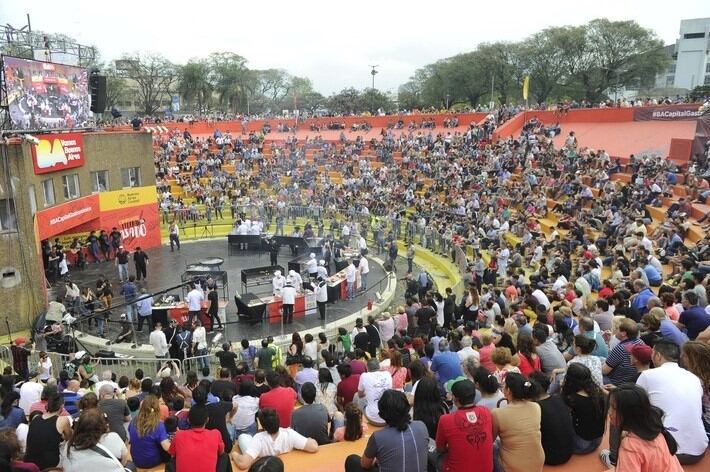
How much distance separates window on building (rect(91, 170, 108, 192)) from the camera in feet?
79.3

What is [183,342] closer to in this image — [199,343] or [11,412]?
[199,343]

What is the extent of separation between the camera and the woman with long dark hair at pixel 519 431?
4.80 m

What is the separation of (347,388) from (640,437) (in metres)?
4.27

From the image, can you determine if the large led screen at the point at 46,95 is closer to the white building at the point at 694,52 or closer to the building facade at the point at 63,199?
the building facade at the point at 63,199

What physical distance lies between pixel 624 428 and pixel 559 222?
18.6 metres

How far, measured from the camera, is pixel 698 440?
4.78m

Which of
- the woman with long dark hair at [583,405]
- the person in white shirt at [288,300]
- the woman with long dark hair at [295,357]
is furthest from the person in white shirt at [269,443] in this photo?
the person in white shirt at [288,300]

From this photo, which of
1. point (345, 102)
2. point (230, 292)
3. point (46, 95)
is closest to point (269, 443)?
point (230, 292)

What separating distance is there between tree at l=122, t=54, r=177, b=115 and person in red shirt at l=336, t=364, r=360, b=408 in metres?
82.7

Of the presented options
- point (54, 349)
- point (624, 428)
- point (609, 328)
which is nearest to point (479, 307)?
point (609, 328)

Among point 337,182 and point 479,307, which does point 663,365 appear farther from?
point 337,182

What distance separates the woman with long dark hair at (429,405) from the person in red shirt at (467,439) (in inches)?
30.5

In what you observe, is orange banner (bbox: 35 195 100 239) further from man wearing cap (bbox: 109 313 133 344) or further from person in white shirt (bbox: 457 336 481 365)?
person in white shirt (bbox: 457 336 481 365)

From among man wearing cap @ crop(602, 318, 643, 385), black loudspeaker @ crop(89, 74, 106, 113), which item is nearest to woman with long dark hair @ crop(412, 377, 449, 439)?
man wearing cap @ crop(602, 318, 643, 385)
